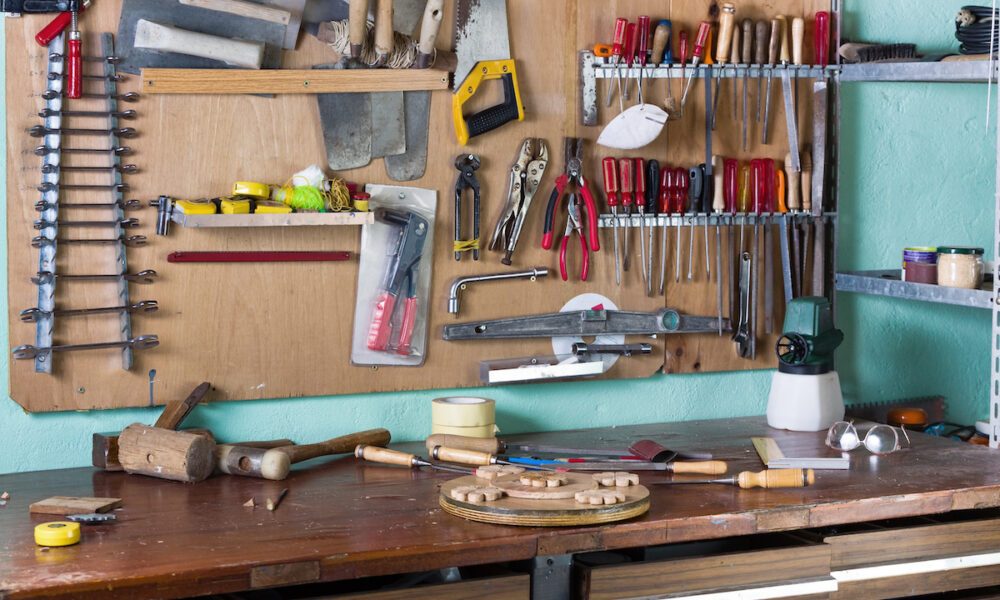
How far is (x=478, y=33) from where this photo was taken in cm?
262

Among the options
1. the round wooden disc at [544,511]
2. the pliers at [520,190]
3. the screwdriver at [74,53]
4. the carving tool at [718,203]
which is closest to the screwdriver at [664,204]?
the carving tool at [718,203]

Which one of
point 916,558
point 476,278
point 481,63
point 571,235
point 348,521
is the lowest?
point 916,558

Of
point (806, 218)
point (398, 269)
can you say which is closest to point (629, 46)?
point (806, 218)

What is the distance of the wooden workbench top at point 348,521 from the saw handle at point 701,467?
6 centimetres

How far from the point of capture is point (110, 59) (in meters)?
2.32

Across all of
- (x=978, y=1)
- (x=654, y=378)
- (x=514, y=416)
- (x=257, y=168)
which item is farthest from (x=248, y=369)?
(x=978, y=1)

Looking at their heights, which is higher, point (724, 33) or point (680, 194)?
point (724, 33)

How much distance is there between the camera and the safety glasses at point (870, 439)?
2498mm

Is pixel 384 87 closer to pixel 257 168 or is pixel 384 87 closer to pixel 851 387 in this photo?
pixel 257 168

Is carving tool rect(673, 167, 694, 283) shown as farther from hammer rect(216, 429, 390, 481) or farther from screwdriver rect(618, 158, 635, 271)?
hammer rect(216, 429, 390, 481)

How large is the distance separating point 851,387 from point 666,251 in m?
0.72

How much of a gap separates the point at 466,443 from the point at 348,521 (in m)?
0.50

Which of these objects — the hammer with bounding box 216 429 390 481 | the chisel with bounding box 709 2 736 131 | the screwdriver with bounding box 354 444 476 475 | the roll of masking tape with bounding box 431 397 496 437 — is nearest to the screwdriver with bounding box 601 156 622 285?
the chisel with bounding box 709 2 736 131

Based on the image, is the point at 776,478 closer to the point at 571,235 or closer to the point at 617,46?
the point at 571,235
